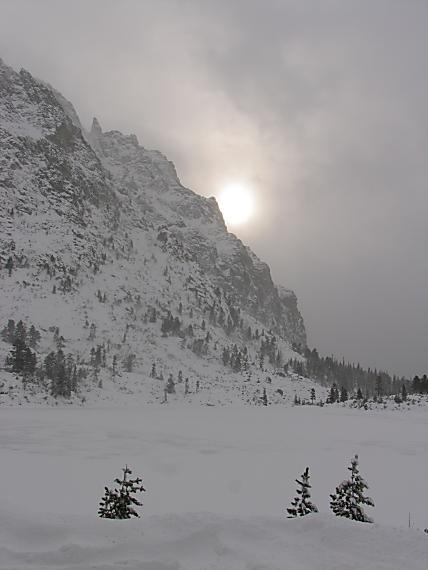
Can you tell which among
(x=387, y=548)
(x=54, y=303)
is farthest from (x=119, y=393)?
(x=387, y=548)

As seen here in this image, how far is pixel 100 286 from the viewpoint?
92.9m

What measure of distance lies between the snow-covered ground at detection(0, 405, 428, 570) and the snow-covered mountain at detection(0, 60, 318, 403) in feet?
108

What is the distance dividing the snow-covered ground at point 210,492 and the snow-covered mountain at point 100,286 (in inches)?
1295

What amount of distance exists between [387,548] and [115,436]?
66.3ft

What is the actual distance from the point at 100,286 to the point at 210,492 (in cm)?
8307

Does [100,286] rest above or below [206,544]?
above

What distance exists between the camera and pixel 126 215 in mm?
132000

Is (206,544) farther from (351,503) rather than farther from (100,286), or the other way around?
(100,286)

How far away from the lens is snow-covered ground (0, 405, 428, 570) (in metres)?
5.56

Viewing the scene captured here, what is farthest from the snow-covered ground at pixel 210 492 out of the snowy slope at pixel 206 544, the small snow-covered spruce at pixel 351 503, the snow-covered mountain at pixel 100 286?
the snow-covered mountain at pixel 100 286

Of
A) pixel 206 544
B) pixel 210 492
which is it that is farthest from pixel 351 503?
pixel 210 492

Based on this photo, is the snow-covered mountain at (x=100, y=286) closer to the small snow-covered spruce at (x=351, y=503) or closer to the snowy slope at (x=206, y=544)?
the small snow-covered spruce at (x=351, y=503)

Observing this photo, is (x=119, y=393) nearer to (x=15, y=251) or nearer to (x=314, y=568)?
(x=15, y=251)

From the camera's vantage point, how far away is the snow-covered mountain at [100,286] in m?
74.6
